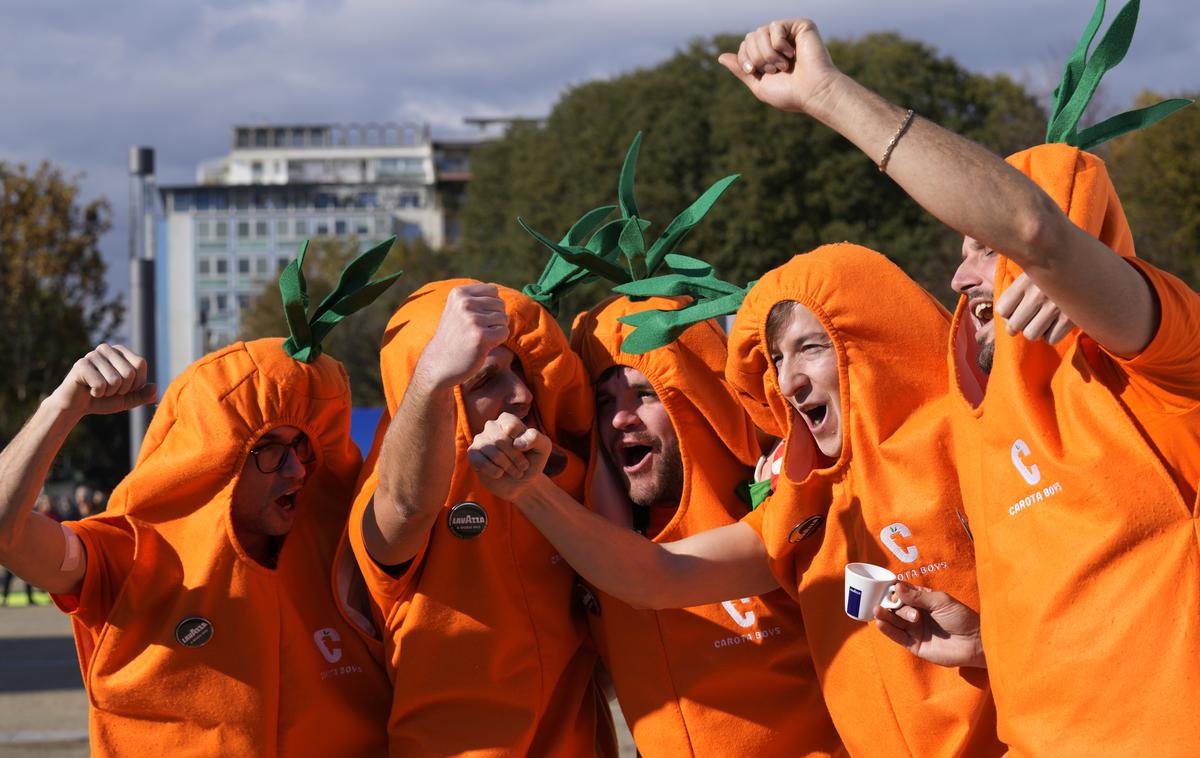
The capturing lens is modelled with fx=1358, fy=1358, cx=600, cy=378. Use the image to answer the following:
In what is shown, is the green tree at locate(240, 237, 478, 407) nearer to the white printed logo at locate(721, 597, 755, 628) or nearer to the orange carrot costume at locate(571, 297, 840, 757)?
the orange carrot costume at locate(571, 297, 840, 757)

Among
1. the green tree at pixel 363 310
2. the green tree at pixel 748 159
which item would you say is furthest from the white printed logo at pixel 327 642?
the green tree at pixel 748 159

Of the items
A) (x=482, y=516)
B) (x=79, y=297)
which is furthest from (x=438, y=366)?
(x=79, y=297)

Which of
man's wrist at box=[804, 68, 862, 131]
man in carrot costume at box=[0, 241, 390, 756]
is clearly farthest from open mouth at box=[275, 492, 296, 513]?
man's wrist at box=[804, 68, 862, 131]

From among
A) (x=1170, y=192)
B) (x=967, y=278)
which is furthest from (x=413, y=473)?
(x=1170, y=192)

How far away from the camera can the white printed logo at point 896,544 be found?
3.30 metres

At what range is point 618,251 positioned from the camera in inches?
176

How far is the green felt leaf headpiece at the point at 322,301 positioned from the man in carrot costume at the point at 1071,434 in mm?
1776

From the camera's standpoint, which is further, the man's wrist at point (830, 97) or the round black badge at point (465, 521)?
the round black badge at point (465, 521)

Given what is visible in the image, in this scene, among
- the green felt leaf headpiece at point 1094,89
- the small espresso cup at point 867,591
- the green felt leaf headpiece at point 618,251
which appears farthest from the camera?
the green felt leaf headpiece at point 618,251

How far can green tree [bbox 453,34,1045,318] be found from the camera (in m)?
24.9

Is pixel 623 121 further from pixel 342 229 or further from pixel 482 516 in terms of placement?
pixel 342 229

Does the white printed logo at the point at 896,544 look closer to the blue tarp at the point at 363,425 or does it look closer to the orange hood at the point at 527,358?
the orange hood at the point at 527,358

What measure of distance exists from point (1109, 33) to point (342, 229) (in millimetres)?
82405

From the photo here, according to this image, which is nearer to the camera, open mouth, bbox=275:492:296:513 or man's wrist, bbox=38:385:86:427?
man's wrist, bbox=38:385:86:427
